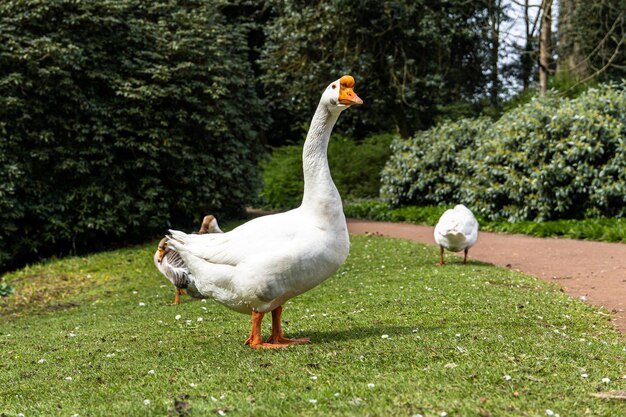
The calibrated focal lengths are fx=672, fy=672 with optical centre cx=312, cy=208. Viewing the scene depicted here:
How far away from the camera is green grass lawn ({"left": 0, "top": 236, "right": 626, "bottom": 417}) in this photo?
4027 millimetres

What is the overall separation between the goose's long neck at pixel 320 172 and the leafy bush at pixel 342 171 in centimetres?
2095

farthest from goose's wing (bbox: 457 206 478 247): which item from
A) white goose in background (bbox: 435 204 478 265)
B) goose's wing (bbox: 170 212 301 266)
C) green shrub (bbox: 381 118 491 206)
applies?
green shrub (bbox: 381 118 491 206)

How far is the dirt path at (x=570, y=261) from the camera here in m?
8.86

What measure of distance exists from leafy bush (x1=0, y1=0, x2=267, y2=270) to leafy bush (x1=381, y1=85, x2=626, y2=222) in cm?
698

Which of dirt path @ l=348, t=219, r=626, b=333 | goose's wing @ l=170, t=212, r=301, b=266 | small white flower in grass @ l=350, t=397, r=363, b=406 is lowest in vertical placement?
dirt path @ l=348, t=219, r=626, b=333

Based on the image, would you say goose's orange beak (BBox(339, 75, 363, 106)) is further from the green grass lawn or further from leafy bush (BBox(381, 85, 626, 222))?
leafy bush (BBox(381, 85, 626, 222))

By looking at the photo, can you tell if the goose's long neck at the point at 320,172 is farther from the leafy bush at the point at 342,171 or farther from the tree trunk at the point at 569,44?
the tree trunk at the point at 569,44

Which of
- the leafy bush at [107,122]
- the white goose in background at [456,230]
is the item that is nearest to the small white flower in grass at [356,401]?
the white goose in background at [456,230]

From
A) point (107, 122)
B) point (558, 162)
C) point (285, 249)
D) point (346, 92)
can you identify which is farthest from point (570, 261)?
point (107, 122)

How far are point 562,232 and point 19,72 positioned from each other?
13.0m

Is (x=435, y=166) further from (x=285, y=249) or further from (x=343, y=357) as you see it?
(x=343, y=357)

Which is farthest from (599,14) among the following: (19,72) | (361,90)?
(19,72)

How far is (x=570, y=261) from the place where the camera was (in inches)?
475

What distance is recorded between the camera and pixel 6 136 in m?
15.4
